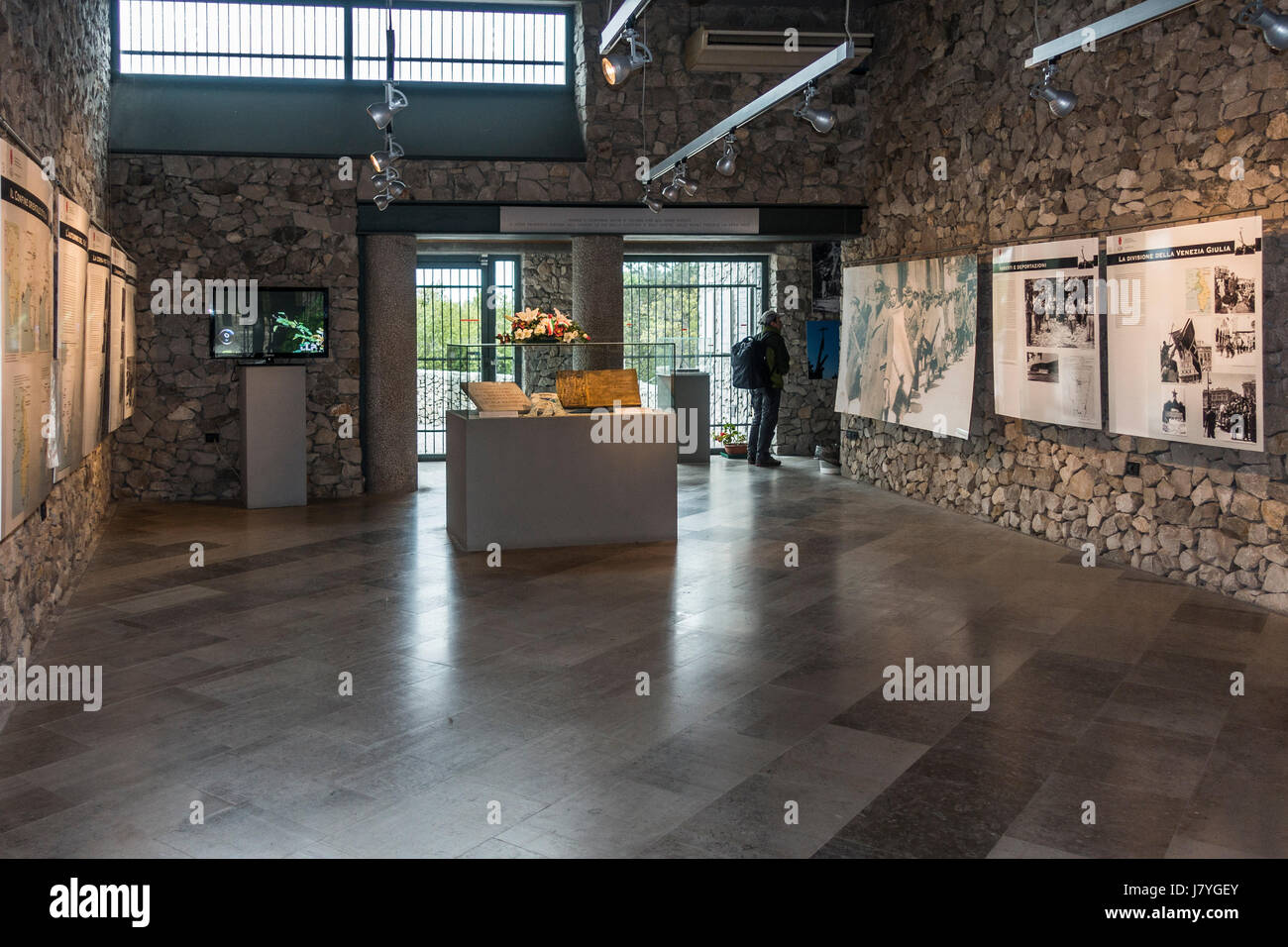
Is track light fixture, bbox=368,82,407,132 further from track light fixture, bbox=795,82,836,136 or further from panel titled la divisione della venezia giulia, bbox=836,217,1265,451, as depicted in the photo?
panel titled la divisione della venezia giulia, bbox=836,217,1265,451

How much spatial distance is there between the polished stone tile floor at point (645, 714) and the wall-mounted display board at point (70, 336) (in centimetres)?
103

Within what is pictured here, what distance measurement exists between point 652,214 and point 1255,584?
726 centimetres

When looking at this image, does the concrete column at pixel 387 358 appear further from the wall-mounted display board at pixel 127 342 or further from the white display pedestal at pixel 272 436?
the wall-mounted display board at pixel 127 342

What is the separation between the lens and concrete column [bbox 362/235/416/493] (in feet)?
39.1

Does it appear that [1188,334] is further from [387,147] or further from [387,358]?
[387,358]

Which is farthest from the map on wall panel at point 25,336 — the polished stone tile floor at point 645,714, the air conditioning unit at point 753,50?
the air conditioning unit at point 753,50

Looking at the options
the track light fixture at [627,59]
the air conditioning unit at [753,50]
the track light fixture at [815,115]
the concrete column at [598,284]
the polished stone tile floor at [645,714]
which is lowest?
the polished stone tile floor at [645,714]

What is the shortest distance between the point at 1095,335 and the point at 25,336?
6.90 metres

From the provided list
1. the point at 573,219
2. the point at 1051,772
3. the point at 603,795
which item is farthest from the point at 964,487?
the point at 603,795

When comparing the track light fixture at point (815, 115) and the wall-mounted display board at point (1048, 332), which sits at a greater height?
the track light fixture at point (815, 115)

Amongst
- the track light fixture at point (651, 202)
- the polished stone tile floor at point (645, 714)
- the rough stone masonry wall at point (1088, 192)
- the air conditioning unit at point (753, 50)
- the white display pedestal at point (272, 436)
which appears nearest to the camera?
the polished stone tile floor at point (645, 714)

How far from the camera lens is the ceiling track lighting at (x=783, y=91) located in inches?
266
